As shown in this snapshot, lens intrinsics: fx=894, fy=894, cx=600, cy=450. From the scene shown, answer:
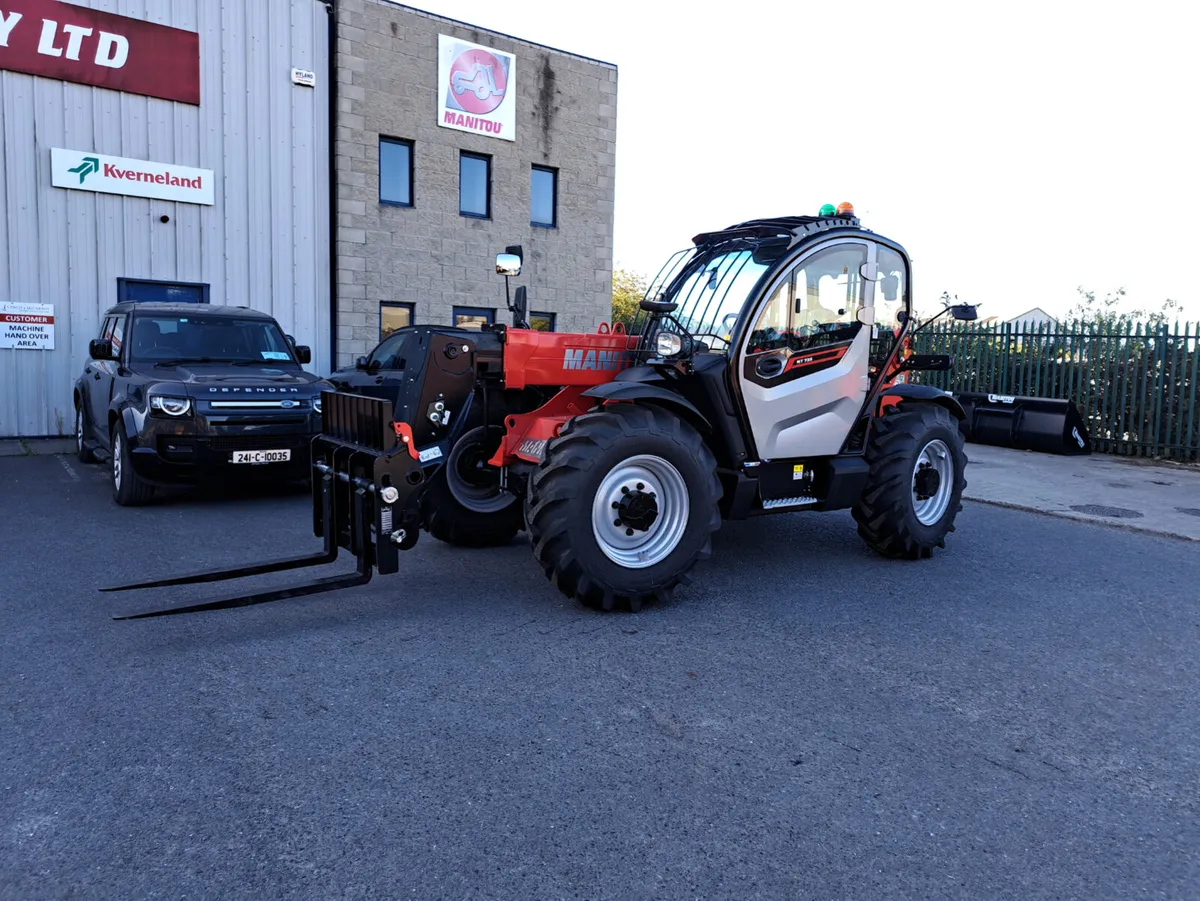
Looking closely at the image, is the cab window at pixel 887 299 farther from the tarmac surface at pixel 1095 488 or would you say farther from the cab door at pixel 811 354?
the tarmac surface at pixel 1095 488

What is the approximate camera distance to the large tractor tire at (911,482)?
6629mm

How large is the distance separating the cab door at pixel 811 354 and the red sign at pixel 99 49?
1249cm

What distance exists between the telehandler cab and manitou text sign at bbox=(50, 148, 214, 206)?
1063 centimetres

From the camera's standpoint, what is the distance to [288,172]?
51.1ft

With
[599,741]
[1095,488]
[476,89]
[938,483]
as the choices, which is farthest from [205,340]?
[1095,488]

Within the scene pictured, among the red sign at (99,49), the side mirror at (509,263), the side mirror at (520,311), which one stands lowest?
the side mirror at (520,311)


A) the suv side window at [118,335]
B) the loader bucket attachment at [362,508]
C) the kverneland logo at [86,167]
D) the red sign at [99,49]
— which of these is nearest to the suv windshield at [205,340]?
the suv side window at [118,335]

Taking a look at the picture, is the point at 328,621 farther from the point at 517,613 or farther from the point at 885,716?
the point at 885,716

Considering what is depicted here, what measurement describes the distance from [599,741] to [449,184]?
15273mm

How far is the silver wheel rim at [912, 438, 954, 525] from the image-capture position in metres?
7.01

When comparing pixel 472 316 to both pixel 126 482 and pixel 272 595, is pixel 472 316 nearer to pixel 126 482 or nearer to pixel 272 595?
pixel 126 482

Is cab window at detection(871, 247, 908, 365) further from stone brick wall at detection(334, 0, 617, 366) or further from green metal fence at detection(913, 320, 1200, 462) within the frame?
stone brick wall at detection(334, 0, 617, 366)

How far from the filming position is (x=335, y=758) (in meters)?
3.43

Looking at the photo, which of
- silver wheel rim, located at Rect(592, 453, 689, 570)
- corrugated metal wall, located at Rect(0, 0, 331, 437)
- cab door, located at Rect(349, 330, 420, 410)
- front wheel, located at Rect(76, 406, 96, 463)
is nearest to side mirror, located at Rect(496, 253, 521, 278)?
silver wheel rim, located at Rect(592, 453, 689, 570)
